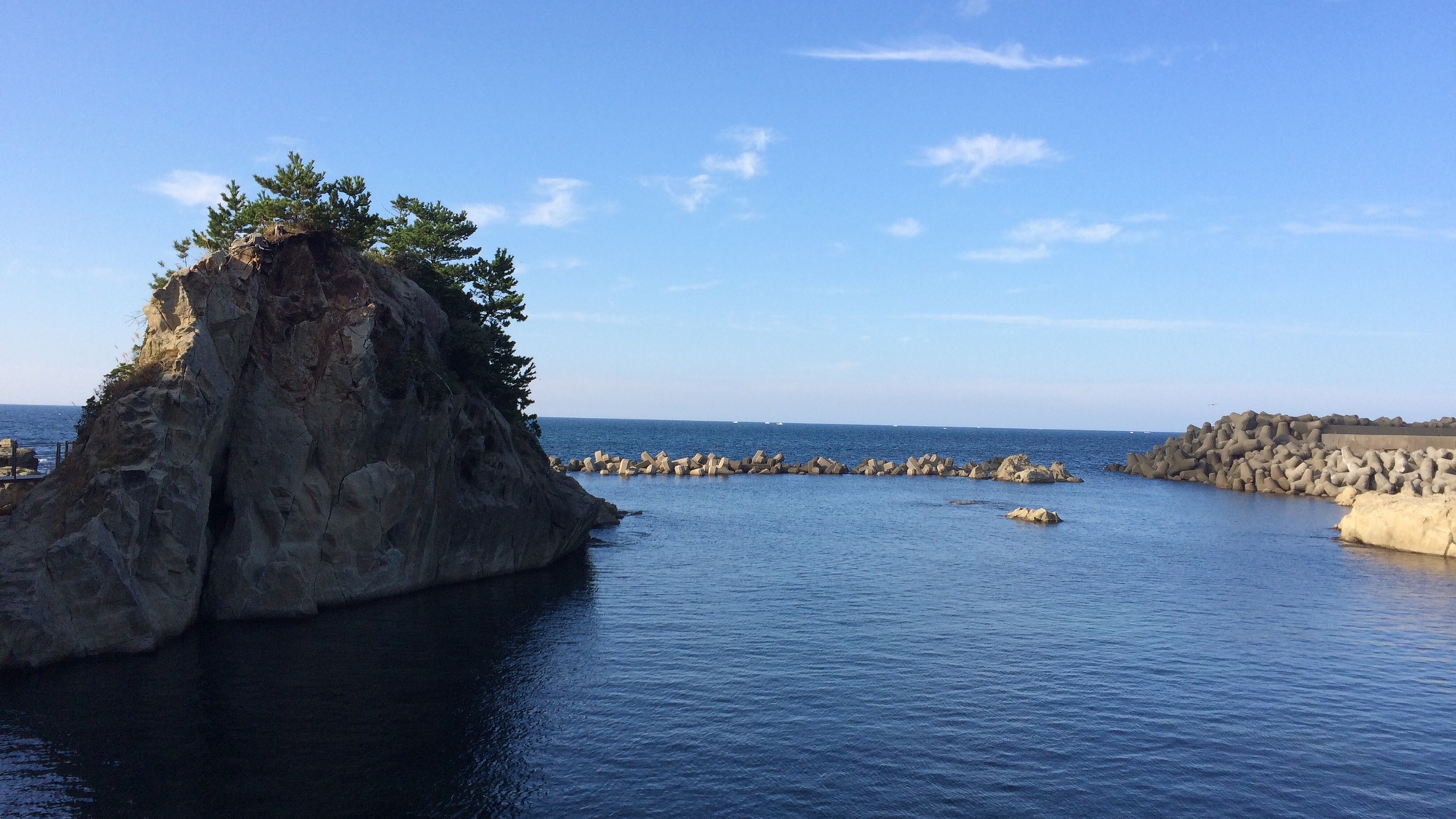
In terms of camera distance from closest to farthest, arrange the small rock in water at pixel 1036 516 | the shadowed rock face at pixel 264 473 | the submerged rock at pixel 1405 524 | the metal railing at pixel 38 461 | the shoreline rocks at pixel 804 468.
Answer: the shadowed rock face at pixel 264 473
the metal railing at pixel 38 461
the submerged rock at pixel 1405 524
the small rock in water at pixel 1036 516
the shoreline rocks at pixel 804 468

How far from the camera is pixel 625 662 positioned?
3195 cm

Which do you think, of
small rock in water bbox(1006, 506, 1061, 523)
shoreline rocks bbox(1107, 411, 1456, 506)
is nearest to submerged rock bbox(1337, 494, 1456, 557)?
shoreline rocks bbox(1107, 411, 1456, 506)

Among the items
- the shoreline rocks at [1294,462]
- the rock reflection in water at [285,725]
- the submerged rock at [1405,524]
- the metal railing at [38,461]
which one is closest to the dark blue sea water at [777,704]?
the rock reflection in water at [285,725]

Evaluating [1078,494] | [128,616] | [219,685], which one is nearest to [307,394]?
[128,616]

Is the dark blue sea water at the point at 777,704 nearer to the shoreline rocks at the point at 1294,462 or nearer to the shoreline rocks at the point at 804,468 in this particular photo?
the shoreline rocks at the point at 1294,462

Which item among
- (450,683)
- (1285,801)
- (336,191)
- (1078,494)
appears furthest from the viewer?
(1078,494)

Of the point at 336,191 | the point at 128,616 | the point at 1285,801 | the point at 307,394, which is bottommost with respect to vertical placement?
the point at 1285,801

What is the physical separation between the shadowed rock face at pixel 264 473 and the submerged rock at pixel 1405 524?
65235mm

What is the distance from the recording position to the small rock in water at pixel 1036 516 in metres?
77.1

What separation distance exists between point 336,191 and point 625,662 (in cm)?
2761

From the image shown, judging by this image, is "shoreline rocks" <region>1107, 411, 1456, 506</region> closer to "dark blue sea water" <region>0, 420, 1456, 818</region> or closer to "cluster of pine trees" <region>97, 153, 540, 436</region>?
"dark blue sea water" <region>0, 420, 1456, 818</region>

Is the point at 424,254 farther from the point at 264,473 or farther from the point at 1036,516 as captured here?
the point at 1036,516

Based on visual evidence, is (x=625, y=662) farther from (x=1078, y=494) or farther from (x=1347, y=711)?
(x=1078, y=494)

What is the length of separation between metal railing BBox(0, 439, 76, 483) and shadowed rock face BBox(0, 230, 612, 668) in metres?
4.13
